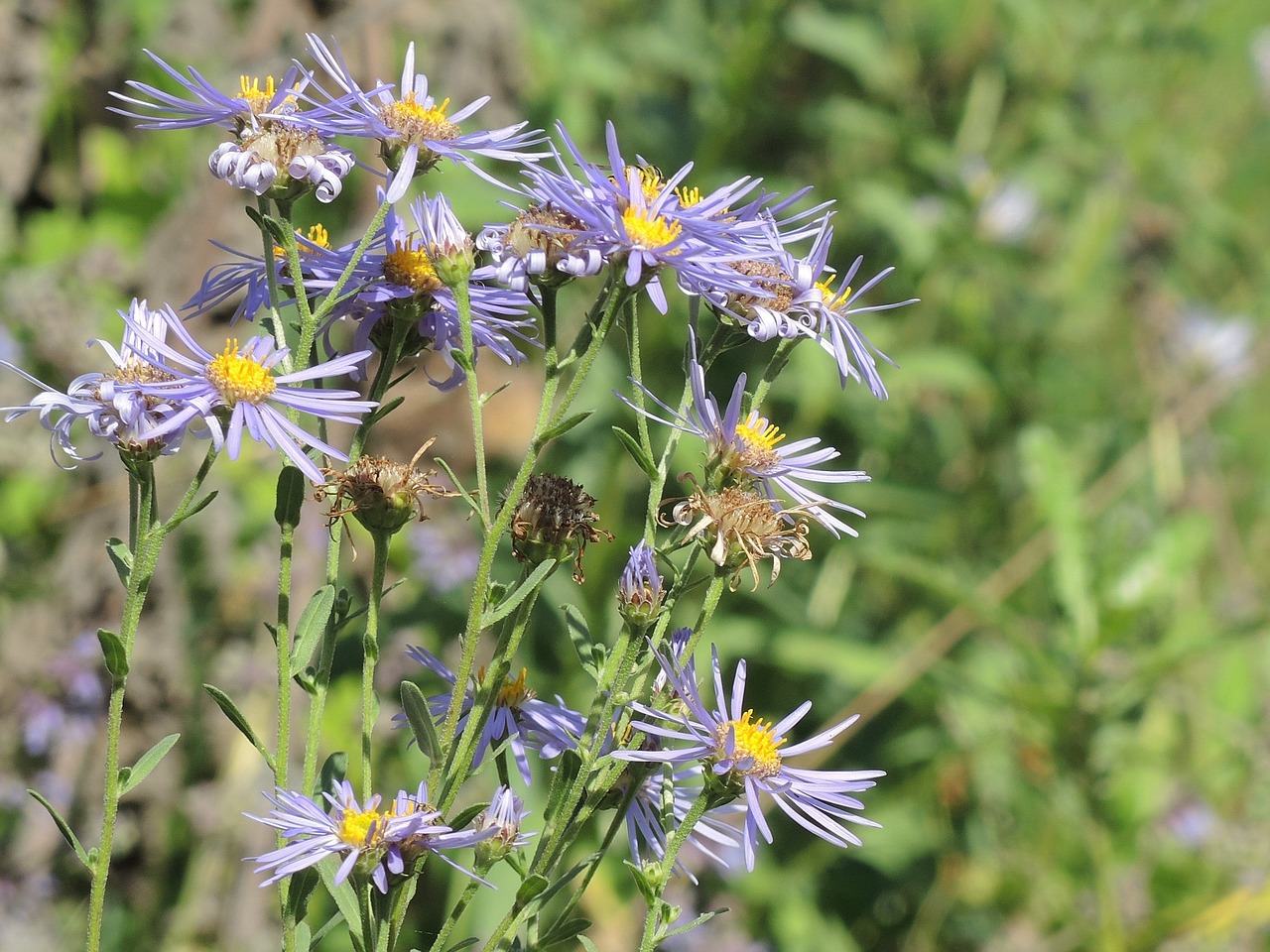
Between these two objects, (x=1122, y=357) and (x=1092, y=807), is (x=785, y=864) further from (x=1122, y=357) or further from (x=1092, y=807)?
(x=1122, y=357)

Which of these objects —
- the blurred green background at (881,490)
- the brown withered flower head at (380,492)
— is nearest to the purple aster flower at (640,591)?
the brown withered flower head at (380,492)

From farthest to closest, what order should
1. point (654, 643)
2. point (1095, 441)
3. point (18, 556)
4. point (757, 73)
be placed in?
point (1095, 441) < point (757, 73) < point (18, 556) < point (654, 643)

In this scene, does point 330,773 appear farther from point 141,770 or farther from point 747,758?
point 747,758

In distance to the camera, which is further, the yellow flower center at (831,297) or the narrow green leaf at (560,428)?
the yellow flower center at (831,297)

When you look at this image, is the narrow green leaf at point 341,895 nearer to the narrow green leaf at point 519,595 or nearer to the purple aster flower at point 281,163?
the narrow green leaf at point 519,595

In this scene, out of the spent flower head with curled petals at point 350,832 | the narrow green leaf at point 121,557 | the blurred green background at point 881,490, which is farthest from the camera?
the blurred green background at point 881,490

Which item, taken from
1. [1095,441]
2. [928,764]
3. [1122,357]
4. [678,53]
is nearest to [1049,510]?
[928,764]

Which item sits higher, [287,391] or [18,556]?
[287,391]
